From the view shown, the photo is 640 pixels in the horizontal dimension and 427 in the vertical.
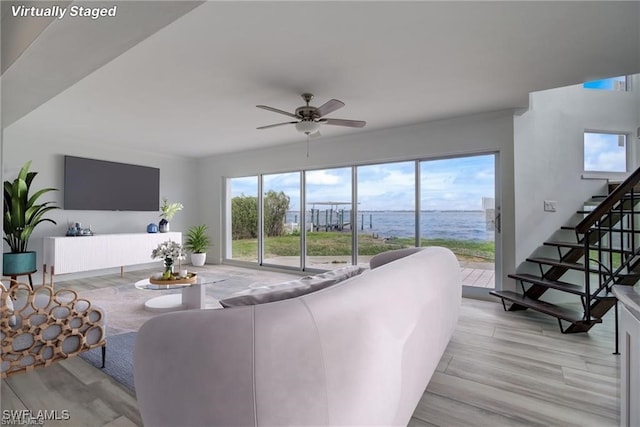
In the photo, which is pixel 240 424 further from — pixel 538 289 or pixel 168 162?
pixel 168 162

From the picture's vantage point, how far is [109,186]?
537cm


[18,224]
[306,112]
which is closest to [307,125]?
[306,112]

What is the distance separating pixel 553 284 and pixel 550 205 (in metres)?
1.16

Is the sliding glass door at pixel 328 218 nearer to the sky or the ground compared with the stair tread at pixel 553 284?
nearer to the sky

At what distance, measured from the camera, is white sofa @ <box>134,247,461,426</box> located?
800 millimetres

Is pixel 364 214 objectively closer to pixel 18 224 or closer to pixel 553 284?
pixel 553 284

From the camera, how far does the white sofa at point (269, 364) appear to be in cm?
80

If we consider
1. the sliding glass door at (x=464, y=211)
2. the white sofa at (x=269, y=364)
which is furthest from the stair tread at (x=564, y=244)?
the white sofa at (x=269, y=364)

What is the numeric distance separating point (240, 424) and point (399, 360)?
2.12ft

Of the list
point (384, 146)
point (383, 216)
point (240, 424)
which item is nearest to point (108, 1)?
point (240, 424)

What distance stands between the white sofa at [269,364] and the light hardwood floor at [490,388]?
3.12 ft

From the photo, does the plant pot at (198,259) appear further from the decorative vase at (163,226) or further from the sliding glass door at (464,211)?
the sliding glass door at (464,211)

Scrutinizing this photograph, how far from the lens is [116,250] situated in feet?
16.5

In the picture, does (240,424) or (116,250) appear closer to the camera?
(240,424)
